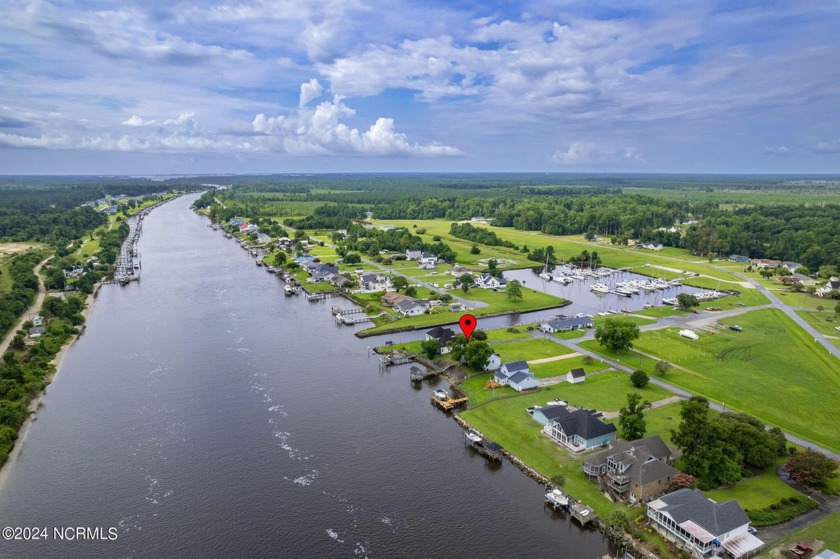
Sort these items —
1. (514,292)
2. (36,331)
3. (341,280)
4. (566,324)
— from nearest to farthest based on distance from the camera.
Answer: (36,331) < (566,324) < (514,292) < (341,280)

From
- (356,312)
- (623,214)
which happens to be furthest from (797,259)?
(356,312)

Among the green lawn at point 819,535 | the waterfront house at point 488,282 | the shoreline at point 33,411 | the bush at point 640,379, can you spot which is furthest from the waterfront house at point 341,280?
the green lawn at point 819,535

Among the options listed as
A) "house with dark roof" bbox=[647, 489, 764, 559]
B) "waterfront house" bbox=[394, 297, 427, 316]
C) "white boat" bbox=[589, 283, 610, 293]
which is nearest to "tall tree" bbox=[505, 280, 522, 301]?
"waterfront house" bbox=[394, 297, 427, 316]

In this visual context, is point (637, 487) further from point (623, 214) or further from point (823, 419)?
point (623, 214)

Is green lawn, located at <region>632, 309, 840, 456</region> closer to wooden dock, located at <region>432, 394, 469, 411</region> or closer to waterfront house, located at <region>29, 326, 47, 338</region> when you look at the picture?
wooden dock, located at <region>432, 394, 469, 411</region>

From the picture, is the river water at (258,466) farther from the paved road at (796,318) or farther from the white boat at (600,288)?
the white boat at (600,288)

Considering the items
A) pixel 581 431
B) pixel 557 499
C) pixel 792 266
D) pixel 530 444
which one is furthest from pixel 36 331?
pixel 792 266

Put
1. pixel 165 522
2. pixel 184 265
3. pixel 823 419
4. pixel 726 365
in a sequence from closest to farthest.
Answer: pixel 165 522
pixel 823 419
pixel 726 365
pixel 184 265

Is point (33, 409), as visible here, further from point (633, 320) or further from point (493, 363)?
point (633, 320)
